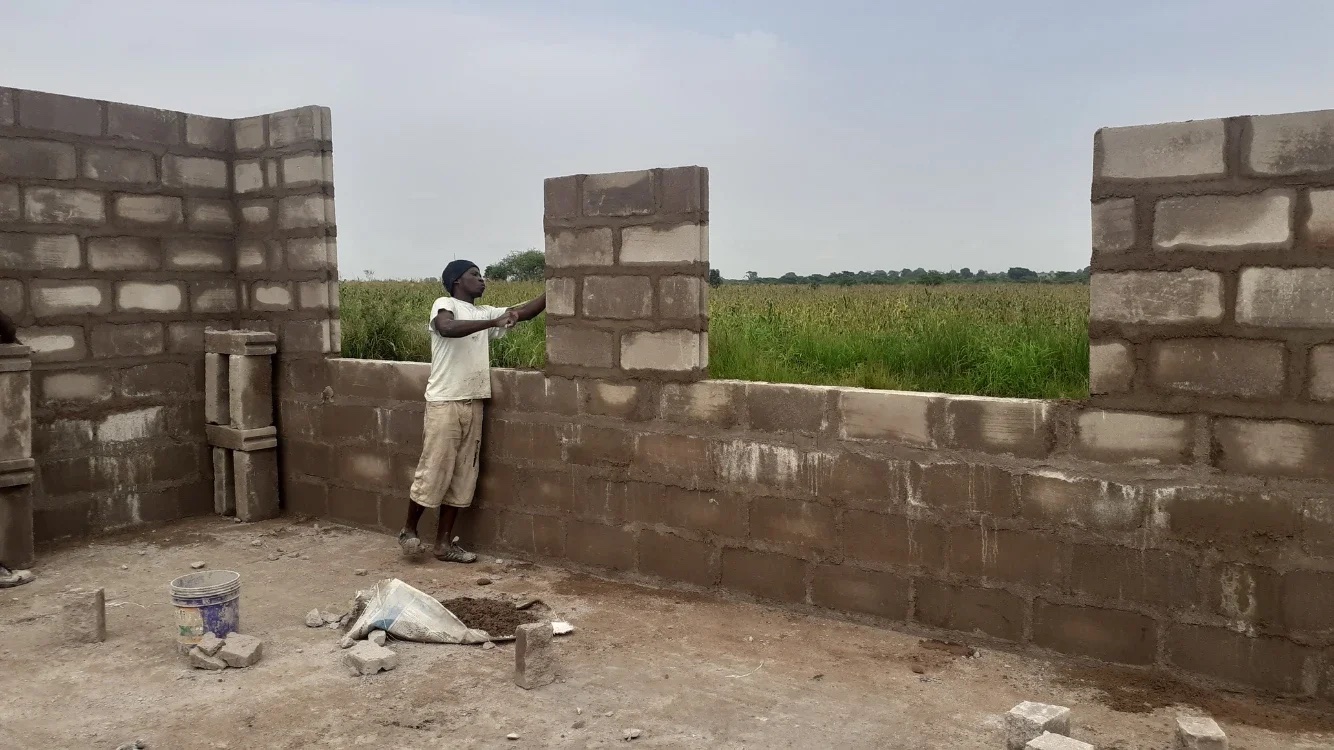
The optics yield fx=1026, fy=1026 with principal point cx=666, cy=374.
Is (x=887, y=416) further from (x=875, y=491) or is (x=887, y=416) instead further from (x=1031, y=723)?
(x=1031, y=723)

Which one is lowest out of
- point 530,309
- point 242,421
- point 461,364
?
point 242,421

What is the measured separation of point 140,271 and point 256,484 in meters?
1.66

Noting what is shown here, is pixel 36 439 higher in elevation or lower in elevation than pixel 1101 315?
lower

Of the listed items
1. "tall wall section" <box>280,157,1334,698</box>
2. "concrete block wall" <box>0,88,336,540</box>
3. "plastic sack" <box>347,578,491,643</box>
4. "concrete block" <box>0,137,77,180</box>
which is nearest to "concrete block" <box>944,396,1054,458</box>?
"tall wall section" <box>280,157,1334,698</box>

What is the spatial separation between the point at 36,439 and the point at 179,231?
1687 millimetres

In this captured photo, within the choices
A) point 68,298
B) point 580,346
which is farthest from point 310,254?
point 580,346

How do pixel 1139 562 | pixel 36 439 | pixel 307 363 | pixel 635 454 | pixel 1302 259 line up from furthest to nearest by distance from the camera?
pixel 307 363, pixel 36 439, pixel 635 454, pixel 1139 562, pixel 1302 259

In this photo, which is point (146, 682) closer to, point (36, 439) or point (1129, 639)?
point (36, 439)

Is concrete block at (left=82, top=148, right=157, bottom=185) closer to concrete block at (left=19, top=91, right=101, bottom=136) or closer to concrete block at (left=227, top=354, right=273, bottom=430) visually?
concrete block at (left=19, top=91, right=101, bottom=136)

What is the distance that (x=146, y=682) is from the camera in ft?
14.0

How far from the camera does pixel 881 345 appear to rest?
5.63 metres

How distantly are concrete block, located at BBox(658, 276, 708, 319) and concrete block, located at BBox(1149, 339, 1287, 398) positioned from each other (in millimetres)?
2136

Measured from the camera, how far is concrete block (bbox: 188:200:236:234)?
7.34 meters

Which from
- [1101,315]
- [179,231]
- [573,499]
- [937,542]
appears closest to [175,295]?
[179,231]
